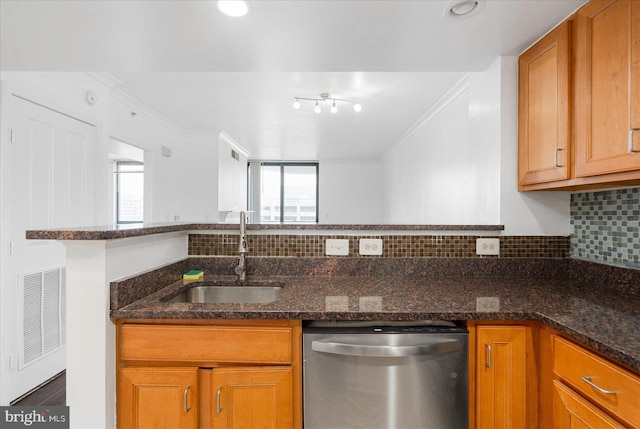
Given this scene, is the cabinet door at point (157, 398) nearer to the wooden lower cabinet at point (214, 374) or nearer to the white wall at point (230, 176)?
the wooden lower cabinet at point (214, 374)

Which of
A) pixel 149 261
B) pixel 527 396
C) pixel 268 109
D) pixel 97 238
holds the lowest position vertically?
pixel 527 396

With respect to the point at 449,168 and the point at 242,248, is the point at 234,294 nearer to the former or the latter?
the point at 242,248

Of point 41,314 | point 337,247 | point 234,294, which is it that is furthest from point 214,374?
point 41,314

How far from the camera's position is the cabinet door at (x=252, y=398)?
1165 millimetres

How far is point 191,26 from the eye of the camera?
1.53 metres

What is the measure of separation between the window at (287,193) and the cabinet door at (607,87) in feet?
20.9

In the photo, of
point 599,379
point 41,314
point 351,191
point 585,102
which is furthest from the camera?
point 351,191

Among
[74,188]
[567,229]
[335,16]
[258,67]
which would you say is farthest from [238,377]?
[74,188]

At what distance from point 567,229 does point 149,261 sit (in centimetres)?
214

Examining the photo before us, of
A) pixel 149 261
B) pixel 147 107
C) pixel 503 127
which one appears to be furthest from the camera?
pixel 147 107

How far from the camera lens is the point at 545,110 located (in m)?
1.53

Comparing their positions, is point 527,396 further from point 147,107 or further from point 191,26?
point 147,107

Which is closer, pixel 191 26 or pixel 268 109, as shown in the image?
pixel 191 26

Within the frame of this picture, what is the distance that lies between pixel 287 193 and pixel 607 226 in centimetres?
655
